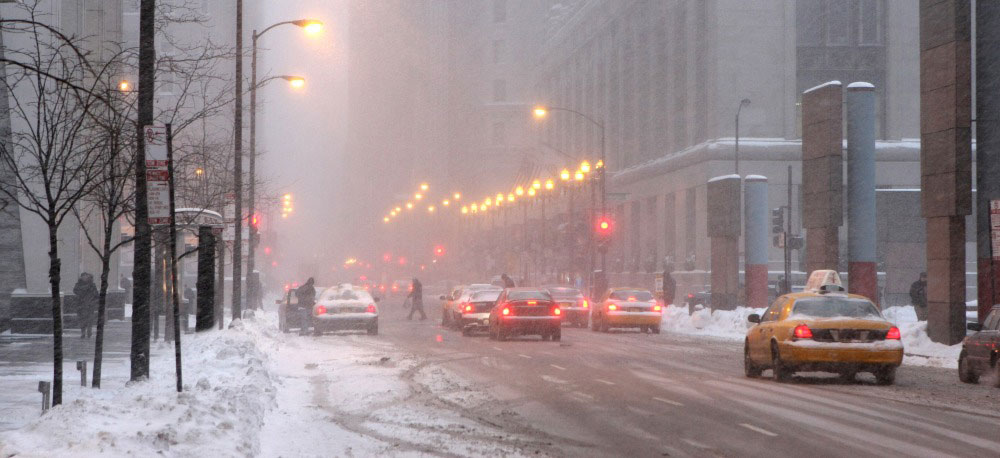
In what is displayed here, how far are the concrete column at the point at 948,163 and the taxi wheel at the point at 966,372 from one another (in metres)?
7.91

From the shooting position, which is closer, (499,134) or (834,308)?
(834,308)

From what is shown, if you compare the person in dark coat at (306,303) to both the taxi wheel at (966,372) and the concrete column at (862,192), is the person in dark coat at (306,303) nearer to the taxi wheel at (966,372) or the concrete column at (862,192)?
the concrete column at (862,192)

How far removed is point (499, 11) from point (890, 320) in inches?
5309

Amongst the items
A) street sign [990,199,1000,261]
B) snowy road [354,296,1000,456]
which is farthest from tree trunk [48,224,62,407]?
street sign [990,199,1000,261]

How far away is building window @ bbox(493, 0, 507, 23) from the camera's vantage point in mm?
164625

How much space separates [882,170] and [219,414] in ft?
209

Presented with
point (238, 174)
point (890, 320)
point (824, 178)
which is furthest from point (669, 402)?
point (824, 178)

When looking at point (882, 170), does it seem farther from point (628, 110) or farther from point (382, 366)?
point (382, 366)

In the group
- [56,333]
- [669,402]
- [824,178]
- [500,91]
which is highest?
[500,91]

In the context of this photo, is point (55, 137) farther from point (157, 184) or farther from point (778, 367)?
point (778, 367)

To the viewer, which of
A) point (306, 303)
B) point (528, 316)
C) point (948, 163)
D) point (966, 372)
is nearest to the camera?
point (966, 372)

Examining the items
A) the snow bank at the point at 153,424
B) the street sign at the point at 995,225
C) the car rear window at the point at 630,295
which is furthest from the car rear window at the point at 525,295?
the snow bank at the point at 153,424

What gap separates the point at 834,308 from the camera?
19.8 m

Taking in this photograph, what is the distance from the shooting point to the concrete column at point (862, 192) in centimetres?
3697
